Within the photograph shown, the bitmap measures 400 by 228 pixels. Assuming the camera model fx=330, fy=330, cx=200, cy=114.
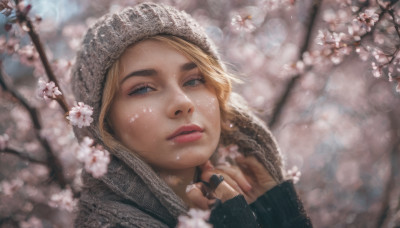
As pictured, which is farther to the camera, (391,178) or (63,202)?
(391,178)

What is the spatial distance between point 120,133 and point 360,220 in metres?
3.74

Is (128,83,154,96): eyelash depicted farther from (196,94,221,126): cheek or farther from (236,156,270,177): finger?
(236,156,270,177): finger

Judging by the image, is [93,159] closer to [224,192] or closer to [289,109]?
[224,192]

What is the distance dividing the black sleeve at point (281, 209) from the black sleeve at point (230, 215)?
0.32m

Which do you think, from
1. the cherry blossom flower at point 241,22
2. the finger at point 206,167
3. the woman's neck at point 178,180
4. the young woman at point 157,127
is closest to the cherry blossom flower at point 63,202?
the young woman at point 157,127

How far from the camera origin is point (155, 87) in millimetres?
1637

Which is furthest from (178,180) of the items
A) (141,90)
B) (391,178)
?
(391,178)

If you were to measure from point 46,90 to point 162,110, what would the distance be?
593mm

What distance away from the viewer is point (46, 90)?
1.64 meters

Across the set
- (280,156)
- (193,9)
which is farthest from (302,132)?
(280,156)

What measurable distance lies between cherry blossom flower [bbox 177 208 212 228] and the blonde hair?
1.64 feet

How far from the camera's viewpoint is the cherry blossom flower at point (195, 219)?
138 centimetres

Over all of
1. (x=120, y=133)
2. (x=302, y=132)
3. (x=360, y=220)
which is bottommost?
(x=360, y=220)

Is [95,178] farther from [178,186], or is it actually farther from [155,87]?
[155,87]
